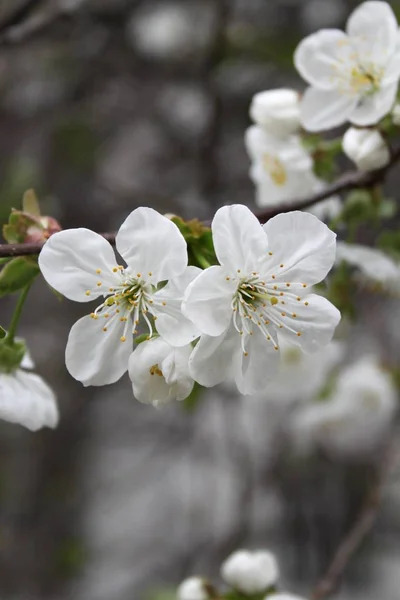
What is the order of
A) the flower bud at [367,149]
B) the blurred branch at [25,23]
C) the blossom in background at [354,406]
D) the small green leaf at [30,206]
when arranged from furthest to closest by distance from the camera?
the blossom in background at [354,406] → the blurred branch at [25,23] → the flower bud at [367,149] → the small green leaf at [30,206]

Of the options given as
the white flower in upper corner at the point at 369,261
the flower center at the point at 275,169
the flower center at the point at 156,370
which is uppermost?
the flower center at the point at 156,370

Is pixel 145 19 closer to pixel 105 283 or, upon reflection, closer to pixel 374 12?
pixel 374 12

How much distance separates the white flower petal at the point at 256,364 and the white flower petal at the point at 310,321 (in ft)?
0.08

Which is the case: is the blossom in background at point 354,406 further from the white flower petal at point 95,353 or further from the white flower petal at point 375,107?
the white flower petal at point 95,353

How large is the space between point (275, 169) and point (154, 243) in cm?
50

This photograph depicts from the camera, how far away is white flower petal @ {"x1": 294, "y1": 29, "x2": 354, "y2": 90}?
3.47 feet

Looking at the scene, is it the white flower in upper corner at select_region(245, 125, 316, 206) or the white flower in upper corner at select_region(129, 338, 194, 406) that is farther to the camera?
the white flower in upper corner at select_region(245, 125, 316, 206)

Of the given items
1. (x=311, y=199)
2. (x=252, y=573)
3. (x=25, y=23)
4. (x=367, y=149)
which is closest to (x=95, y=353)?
(x=311, y=199)

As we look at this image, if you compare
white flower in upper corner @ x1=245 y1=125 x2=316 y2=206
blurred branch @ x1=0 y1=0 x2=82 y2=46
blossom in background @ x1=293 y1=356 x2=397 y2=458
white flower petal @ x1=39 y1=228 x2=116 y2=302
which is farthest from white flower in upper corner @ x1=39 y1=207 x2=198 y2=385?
blossom in background @ x1=293 y1=356 x2=397 y2=458

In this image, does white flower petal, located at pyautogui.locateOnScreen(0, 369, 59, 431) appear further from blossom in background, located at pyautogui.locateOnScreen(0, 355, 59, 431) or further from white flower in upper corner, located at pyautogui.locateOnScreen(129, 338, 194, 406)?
white flower in upper corner, located at pyautogui.locateOnScreen(129, 338, 194, 406)

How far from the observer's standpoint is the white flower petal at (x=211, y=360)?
690 millimetres

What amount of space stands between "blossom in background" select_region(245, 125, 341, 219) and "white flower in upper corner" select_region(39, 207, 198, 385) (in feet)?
1.34

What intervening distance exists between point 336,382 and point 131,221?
1.30m

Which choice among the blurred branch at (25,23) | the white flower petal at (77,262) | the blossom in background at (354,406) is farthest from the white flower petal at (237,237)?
the blossom in background at (354,406)
